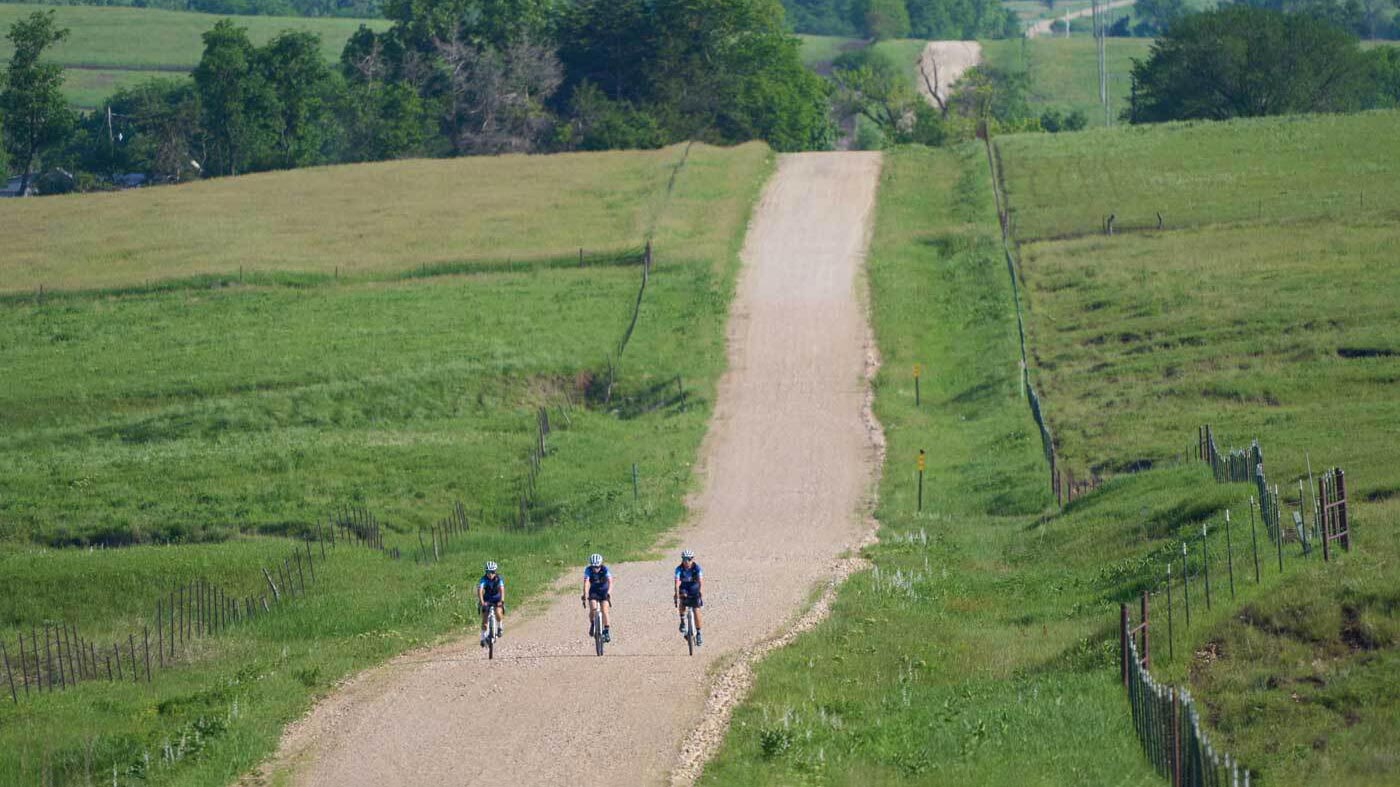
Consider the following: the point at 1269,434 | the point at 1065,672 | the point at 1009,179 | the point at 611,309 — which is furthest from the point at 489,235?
the point at 1065,672

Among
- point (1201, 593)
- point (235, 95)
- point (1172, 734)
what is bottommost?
point (1201, 593)

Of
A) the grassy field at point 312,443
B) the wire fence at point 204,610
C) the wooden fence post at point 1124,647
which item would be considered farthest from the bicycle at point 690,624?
the wire fence at point 204,610

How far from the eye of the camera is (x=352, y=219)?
92625mm

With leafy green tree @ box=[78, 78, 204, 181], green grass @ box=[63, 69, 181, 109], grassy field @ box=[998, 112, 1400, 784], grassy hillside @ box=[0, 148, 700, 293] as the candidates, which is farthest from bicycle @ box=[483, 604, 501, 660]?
green grass @ box=[63, 69, 181, 109]

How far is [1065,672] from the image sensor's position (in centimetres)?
2636

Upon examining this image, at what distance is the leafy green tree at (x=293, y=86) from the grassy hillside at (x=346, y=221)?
19932mm

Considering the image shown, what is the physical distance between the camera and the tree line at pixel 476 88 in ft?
405

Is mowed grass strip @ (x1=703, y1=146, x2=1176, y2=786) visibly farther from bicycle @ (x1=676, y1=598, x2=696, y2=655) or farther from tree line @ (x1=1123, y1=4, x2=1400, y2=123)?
tree line @ (x1=1123, y1=4, x2=1400, y2=123)

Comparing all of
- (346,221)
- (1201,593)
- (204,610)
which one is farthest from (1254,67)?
(1201,593)

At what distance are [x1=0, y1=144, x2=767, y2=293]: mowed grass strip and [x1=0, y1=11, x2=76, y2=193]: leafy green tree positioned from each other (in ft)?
69.1

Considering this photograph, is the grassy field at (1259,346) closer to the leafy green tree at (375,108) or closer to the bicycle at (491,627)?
the bicycle at (491,627)

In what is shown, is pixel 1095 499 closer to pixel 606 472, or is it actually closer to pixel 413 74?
pixel 606 472

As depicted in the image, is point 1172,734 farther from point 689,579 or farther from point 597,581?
point 597,581

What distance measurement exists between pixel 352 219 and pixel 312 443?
39202mm
